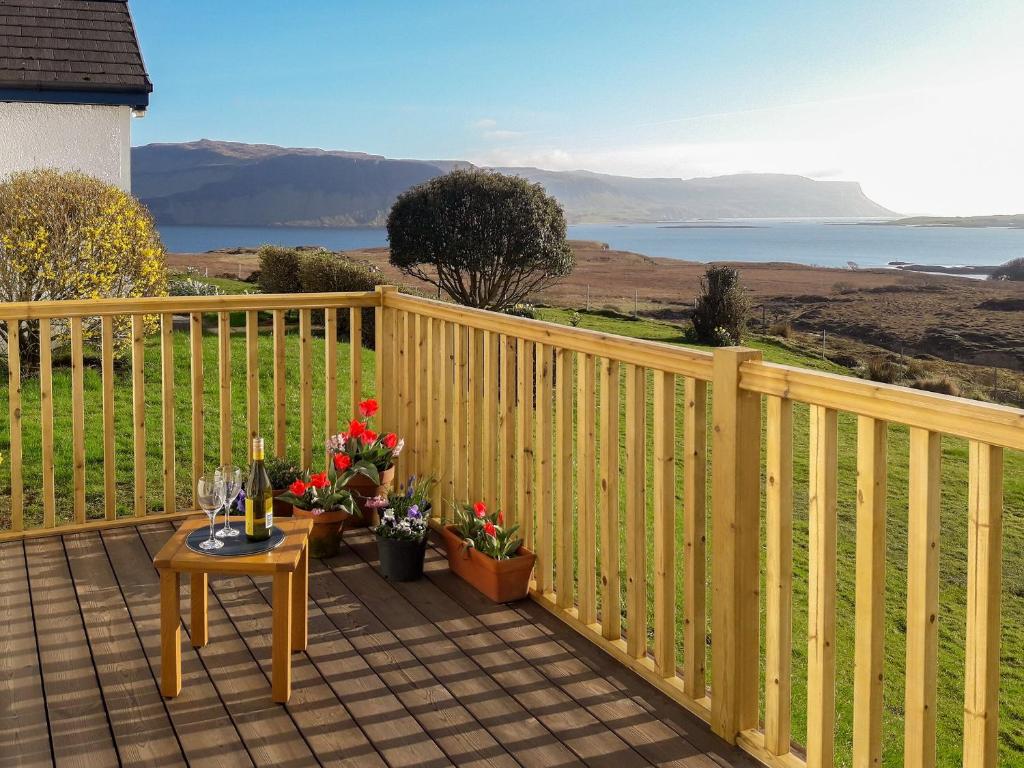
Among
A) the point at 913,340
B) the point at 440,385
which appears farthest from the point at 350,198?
the point at 440,385

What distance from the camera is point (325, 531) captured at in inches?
157

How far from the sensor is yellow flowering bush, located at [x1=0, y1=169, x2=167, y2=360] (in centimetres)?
832

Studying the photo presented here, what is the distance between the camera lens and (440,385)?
13.5 feet

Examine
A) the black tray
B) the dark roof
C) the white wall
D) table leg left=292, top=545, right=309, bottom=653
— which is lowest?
table leg left=292, top=545, right=309, bottom=653

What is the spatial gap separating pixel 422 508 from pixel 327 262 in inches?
366

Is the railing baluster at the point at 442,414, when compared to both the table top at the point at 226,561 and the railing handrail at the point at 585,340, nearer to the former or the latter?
the railing handrail at the point at 585,340

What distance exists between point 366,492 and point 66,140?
23.6 ft

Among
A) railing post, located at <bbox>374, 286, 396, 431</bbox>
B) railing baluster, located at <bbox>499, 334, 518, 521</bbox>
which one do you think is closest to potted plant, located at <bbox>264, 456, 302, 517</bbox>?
railing post, located at <bbox>374, 286, 396, 431</bbox>

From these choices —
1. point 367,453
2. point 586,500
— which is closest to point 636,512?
point 586,500

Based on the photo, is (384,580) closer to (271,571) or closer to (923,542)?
(271,571)

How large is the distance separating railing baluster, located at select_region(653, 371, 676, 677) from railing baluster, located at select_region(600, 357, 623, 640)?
21cm

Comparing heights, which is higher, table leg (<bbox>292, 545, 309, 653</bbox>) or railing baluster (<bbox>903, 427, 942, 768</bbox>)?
railing baluster (<bbox>903, 427, 942, 768</bbox>)

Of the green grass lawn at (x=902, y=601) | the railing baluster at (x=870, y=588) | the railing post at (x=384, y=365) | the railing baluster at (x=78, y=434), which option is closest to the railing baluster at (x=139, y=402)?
the railing baluster at (x=78, y=434)

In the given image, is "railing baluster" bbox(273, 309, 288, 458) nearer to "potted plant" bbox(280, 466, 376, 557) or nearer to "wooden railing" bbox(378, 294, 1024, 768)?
"potted plant" bbox(280, 466, 376, 557)
